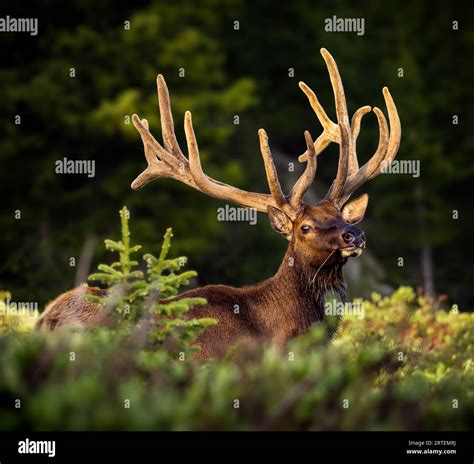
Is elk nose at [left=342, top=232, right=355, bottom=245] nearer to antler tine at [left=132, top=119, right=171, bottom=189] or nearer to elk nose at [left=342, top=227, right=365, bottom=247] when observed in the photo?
elk nose at [left=342, top=227, right=365, bottom=247]

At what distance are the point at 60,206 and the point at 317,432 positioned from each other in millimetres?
20495

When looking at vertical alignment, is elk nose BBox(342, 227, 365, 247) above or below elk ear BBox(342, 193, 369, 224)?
below

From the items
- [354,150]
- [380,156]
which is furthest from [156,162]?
[380,156]

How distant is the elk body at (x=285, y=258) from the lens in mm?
8703

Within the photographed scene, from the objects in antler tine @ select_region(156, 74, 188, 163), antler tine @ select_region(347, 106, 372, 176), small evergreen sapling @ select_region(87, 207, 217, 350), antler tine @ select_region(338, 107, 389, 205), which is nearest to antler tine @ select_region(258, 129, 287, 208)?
antler tine @ select_region(338, 107, 389, 205)

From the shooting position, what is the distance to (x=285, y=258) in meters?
9.42

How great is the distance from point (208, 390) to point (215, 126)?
72.8 feet

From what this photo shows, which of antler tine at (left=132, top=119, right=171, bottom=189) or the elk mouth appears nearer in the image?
the elk mouth

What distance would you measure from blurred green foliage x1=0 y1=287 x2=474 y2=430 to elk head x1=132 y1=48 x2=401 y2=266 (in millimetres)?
2366

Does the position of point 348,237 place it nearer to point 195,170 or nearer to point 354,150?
point 195,170
